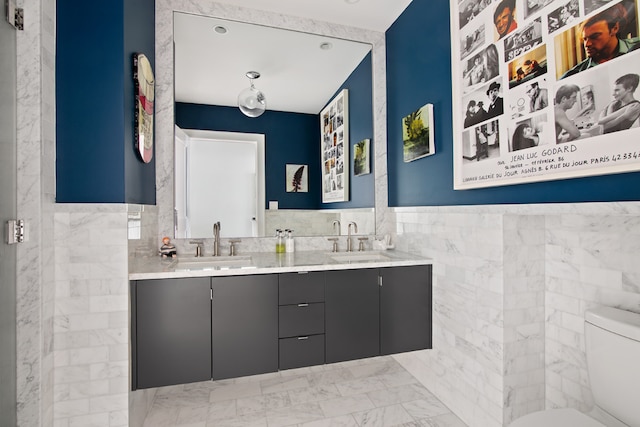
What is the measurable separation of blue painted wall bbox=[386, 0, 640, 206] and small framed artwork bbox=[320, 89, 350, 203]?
0.39 metres

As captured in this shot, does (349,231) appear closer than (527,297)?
No

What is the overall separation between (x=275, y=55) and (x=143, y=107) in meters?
1.15

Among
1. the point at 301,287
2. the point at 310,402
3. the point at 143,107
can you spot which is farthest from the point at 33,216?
the point at 310,402

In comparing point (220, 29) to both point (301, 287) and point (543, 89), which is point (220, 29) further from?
point (543, 89)

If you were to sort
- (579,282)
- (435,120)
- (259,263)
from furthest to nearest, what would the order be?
(435,120), (259,263), (579,282)

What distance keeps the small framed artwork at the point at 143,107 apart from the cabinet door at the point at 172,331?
31.3 inches

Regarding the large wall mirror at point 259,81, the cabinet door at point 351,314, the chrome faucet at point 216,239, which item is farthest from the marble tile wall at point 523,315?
the chrome faucet at point 216,239

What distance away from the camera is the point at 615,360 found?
3.95ft

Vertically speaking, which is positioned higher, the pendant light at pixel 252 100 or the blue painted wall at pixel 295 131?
the pendant light at pixel 252 100

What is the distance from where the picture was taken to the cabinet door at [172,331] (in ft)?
5.52

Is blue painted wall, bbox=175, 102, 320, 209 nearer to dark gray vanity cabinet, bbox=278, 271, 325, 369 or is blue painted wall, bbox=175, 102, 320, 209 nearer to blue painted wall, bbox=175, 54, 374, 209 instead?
blue painted wall, bbox=175, 54, 374, 209

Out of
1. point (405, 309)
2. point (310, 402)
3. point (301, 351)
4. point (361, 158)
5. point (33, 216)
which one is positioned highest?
point (361, 158)

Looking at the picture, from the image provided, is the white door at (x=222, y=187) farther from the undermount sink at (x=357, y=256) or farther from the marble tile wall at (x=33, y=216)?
the marble tile wall at (x=33, y=216)

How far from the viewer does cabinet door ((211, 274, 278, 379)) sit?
5.85 ft
